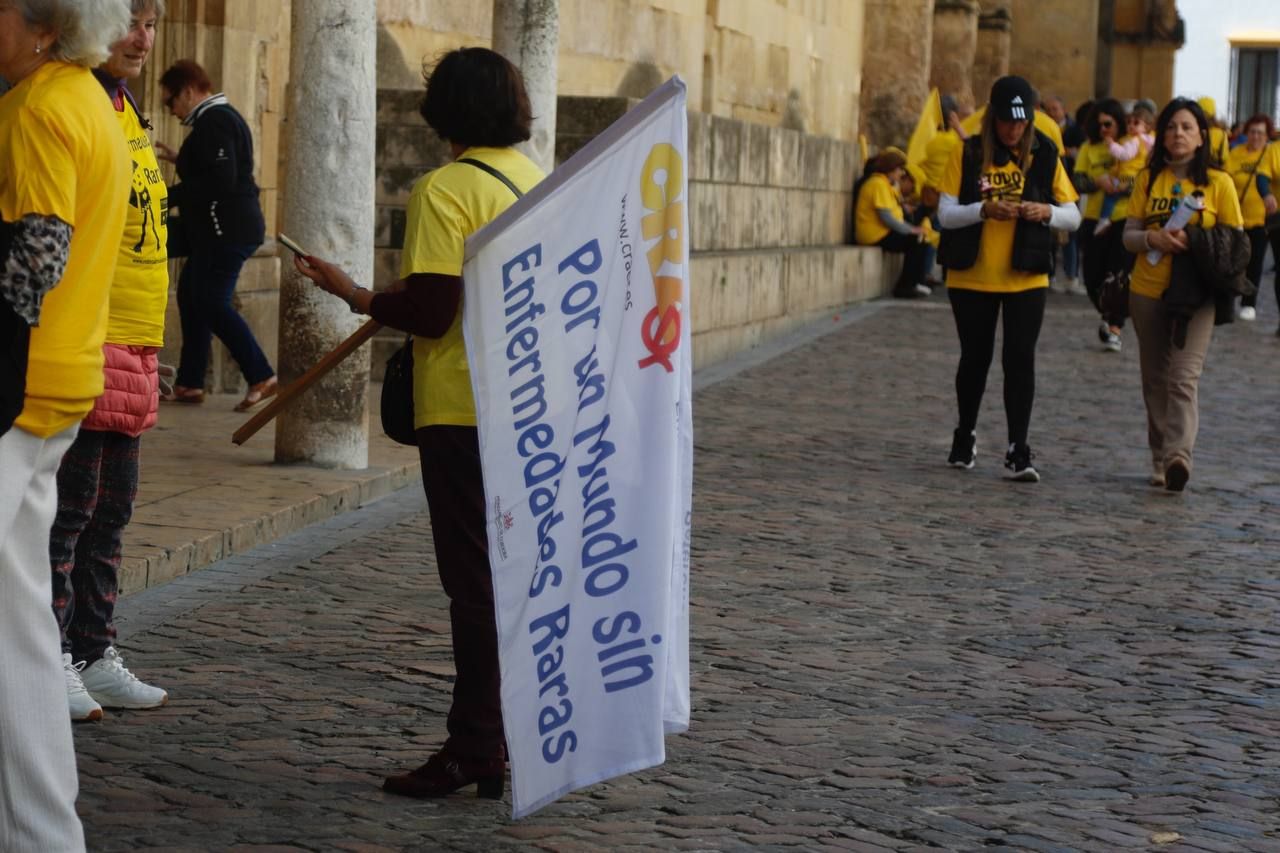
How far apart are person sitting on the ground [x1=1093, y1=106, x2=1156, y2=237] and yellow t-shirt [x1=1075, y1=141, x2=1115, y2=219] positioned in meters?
0.04

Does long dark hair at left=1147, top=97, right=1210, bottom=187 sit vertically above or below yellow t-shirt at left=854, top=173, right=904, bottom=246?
above

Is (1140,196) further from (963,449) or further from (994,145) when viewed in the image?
Answer: (963,449)

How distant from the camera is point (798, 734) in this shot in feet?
17.5

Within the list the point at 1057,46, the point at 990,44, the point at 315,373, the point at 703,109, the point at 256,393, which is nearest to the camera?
the point at 315,373

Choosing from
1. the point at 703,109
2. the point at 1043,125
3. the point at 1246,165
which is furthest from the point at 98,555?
the point at 1246,165

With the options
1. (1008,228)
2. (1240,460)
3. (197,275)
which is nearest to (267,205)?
(197,275)

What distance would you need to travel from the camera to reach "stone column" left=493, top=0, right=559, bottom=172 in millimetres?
11367

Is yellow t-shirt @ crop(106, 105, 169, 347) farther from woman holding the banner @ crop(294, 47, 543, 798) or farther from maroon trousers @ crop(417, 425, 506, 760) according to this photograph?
maroon trousers @ crop(417, 425, 506, 760)

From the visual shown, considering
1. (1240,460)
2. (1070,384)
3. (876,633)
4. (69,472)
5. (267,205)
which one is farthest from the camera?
(1070,384)

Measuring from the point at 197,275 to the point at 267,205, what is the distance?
1858 mm

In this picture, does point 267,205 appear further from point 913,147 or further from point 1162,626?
point 913,147

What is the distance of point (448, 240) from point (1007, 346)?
20.1 feet

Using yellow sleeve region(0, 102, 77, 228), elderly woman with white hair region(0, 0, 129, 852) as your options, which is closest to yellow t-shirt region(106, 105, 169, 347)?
elderly woman with white hair region(0, 0, 129, 852)

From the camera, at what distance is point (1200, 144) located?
9.89m
